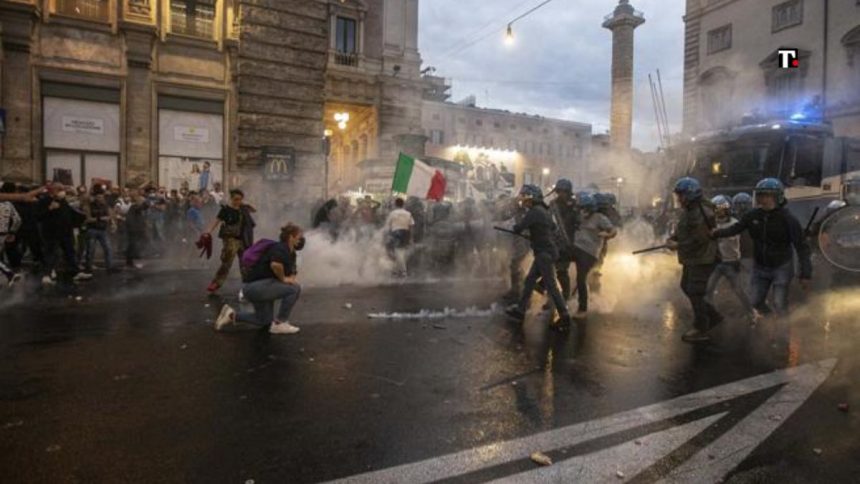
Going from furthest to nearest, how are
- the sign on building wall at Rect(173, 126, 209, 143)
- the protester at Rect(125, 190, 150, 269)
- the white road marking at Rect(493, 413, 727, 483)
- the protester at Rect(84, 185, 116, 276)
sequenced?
the sign on building wall at Rect(173, 126, 209, 143), the protester at Rect(125, 190, 150, 269), the protester at Rect(84, 185, 116, 276), the white road marking at Rect(493, 413, 727, 483)

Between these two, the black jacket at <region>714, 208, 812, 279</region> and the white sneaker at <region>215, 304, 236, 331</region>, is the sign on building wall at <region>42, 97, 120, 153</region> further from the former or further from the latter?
the black jacket at <region>714, 208, 812, 279</region>

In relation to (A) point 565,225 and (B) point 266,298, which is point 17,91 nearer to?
(B) point 266,298

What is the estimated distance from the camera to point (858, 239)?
864cm

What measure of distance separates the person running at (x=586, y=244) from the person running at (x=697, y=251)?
1540mm

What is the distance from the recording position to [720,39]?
97.5ft

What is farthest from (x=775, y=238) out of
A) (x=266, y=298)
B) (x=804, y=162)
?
Answer: (x=804, y=162)

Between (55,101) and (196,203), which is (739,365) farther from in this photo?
(55,101)

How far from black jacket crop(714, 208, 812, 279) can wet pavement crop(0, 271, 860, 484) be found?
87 centimetres

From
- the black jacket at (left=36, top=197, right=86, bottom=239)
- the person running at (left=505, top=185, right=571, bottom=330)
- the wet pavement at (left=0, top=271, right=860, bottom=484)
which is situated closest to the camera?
the wet pavement at (left=0, top=271, right=860, bottom=484)

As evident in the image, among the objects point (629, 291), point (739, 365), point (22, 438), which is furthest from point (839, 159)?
point (22, 438)

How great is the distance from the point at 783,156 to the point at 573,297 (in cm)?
624

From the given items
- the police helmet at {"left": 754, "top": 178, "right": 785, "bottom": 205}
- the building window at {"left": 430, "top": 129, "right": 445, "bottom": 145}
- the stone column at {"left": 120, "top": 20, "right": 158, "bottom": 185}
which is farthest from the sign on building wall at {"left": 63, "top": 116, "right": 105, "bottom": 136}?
the building window at {"left": 430, "top": 129, "right": 445, "bottom": 145}

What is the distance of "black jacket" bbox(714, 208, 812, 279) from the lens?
21.2 ft

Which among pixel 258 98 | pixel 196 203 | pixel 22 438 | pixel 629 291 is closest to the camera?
pixel 22 438
